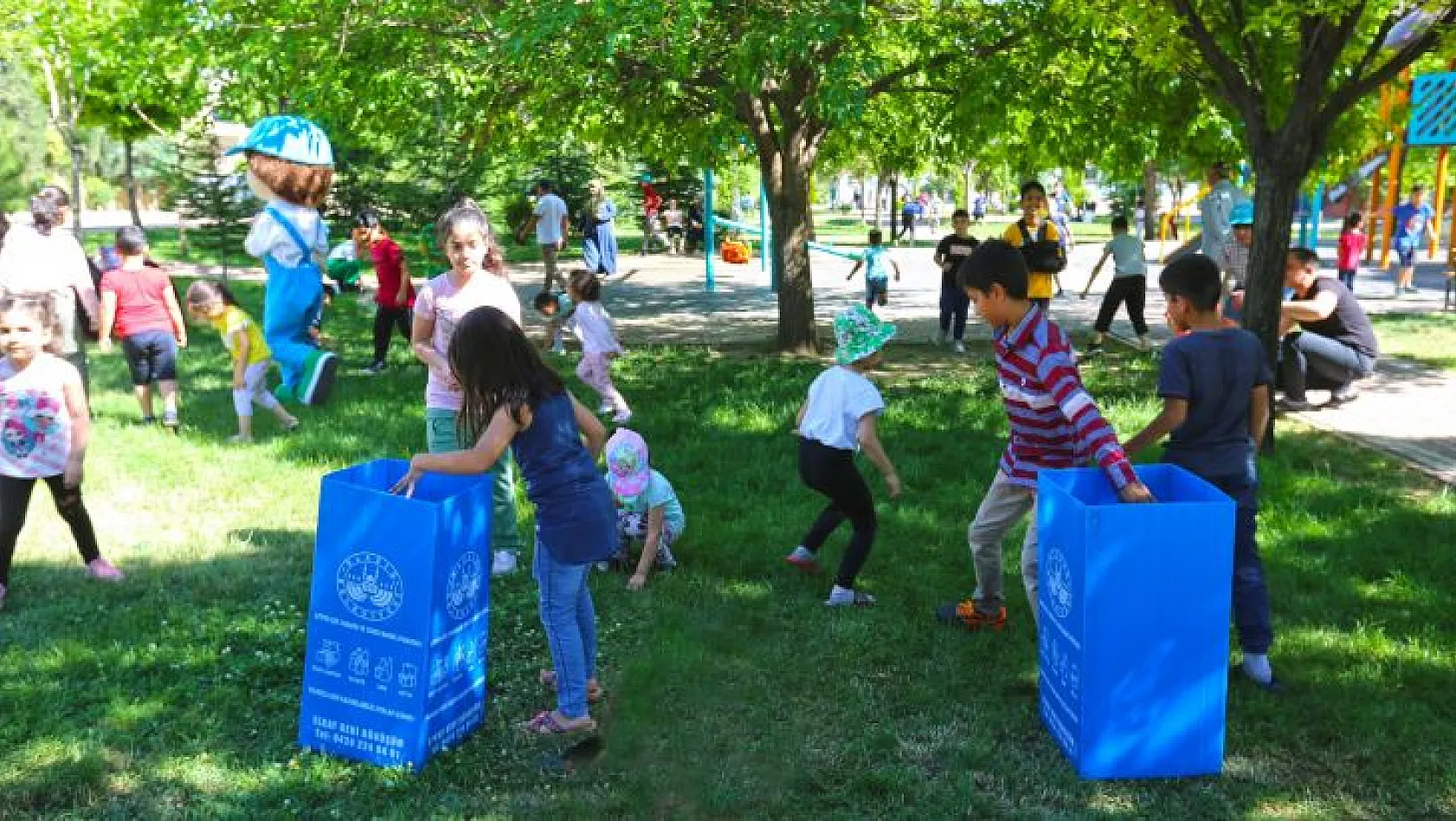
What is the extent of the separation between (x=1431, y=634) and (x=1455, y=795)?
56.1 inches

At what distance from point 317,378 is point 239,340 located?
2.56 meters

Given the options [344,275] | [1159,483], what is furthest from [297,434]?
[344,275]

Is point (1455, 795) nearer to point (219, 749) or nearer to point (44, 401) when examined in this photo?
point (219, 749)

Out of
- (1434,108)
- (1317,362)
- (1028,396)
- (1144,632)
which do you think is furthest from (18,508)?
(1434,108)

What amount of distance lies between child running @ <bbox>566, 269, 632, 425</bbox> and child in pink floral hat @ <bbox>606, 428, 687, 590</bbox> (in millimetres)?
3064

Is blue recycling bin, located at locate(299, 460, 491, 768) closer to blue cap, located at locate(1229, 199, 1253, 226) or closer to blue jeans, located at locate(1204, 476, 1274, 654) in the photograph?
blue jeans, located at locate(1204, 476, 1274, 654)

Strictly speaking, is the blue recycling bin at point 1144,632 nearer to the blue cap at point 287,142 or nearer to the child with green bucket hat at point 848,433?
the child with green bucket hat at point 848,433

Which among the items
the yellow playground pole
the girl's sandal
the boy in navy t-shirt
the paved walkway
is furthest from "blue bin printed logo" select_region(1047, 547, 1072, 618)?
the yellow playground pole

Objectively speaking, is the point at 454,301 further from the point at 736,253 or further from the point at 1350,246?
the point at 736,253

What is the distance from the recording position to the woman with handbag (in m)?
7.75

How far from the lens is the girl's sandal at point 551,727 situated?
4145 mm

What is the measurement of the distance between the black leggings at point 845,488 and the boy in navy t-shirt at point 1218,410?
136cm

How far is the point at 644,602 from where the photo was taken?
17.7 ft

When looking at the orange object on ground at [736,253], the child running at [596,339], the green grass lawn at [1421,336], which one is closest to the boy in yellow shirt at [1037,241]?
the child running at [596,339]
